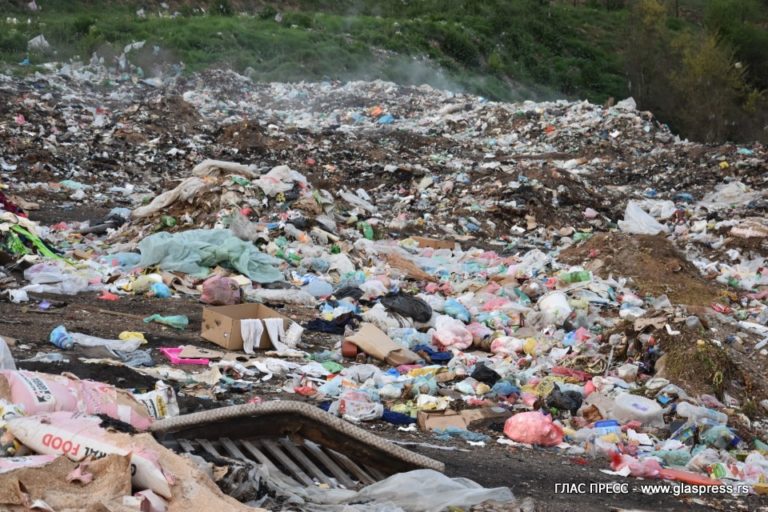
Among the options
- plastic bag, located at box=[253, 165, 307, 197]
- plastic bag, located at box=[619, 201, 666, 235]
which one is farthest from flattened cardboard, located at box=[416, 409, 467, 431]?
plastic bag, located at box=[619, 201, 666, 235]

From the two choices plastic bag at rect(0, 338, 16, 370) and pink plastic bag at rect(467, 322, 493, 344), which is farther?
pink plastic bag at rect(467, 322, 493, 344)

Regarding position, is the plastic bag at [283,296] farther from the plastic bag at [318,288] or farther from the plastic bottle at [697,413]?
the plastic bottle at [697,413]

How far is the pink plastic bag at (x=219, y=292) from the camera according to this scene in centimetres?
593

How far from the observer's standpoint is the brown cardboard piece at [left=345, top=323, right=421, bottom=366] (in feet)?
16.8

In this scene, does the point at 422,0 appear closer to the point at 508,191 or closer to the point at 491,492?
the point at 508,191

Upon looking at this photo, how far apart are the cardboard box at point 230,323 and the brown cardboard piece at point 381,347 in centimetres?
50

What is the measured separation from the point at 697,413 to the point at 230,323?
2601mm

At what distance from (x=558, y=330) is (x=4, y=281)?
3746mm

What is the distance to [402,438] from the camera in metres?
3.96

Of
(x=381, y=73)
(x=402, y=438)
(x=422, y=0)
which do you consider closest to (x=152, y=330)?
(x=402, y=438)

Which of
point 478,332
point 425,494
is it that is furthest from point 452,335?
point 425,494

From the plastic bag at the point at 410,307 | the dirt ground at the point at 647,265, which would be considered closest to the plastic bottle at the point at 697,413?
the plastic bag at the point at 410,307

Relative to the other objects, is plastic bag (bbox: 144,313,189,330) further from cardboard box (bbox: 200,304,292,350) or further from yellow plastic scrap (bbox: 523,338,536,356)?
yellow plastic scrap (bbox: 523,338,536,356)

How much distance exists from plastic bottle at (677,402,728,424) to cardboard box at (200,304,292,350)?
2372 mm
